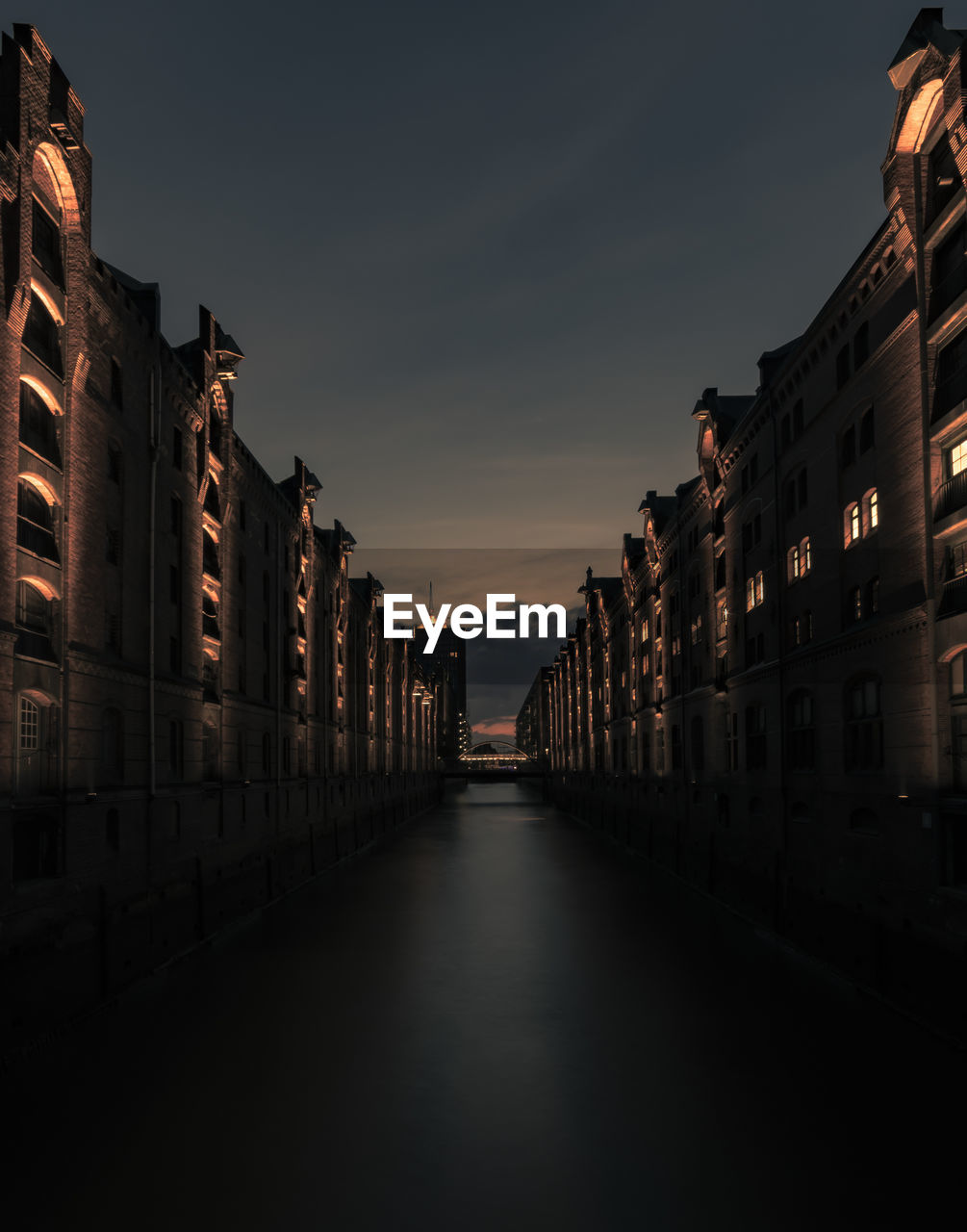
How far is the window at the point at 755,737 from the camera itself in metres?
34.3

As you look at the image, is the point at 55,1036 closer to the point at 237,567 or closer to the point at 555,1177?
the point at 555,1177

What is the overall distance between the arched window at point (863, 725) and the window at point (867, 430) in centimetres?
554

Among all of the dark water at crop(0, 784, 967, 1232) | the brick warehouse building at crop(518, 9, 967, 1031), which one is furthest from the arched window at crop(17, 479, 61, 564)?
the brick warehouse building at crop(518, 9, 967, 1031)

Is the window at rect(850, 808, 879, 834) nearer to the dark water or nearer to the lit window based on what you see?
the dark water

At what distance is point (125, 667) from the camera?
27188 millimetres

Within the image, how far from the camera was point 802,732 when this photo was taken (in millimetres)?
30031

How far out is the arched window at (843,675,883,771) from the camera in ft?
78.9

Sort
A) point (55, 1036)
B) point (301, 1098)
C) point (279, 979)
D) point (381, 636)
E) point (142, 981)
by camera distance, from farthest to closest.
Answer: point (381, 636) < point (279, 979) < point (142, 981) < point (55, 1036) < point (301, 1098)

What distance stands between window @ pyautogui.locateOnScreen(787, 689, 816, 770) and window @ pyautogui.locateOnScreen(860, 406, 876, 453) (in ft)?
24.9

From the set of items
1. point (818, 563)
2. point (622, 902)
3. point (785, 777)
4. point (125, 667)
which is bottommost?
point (622, 902)

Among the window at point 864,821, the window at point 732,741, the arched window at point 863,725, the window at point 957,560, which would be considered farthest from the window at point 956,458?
the window at point 732,741

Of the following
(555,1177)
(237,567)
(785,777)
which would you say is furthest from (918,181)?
(237,567)

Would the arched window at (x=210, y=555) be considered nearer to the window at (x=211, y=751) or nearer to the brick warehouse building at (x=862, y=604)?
the window at (x=211, y=751)

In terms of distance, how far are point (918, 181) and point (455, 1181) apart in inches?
777
